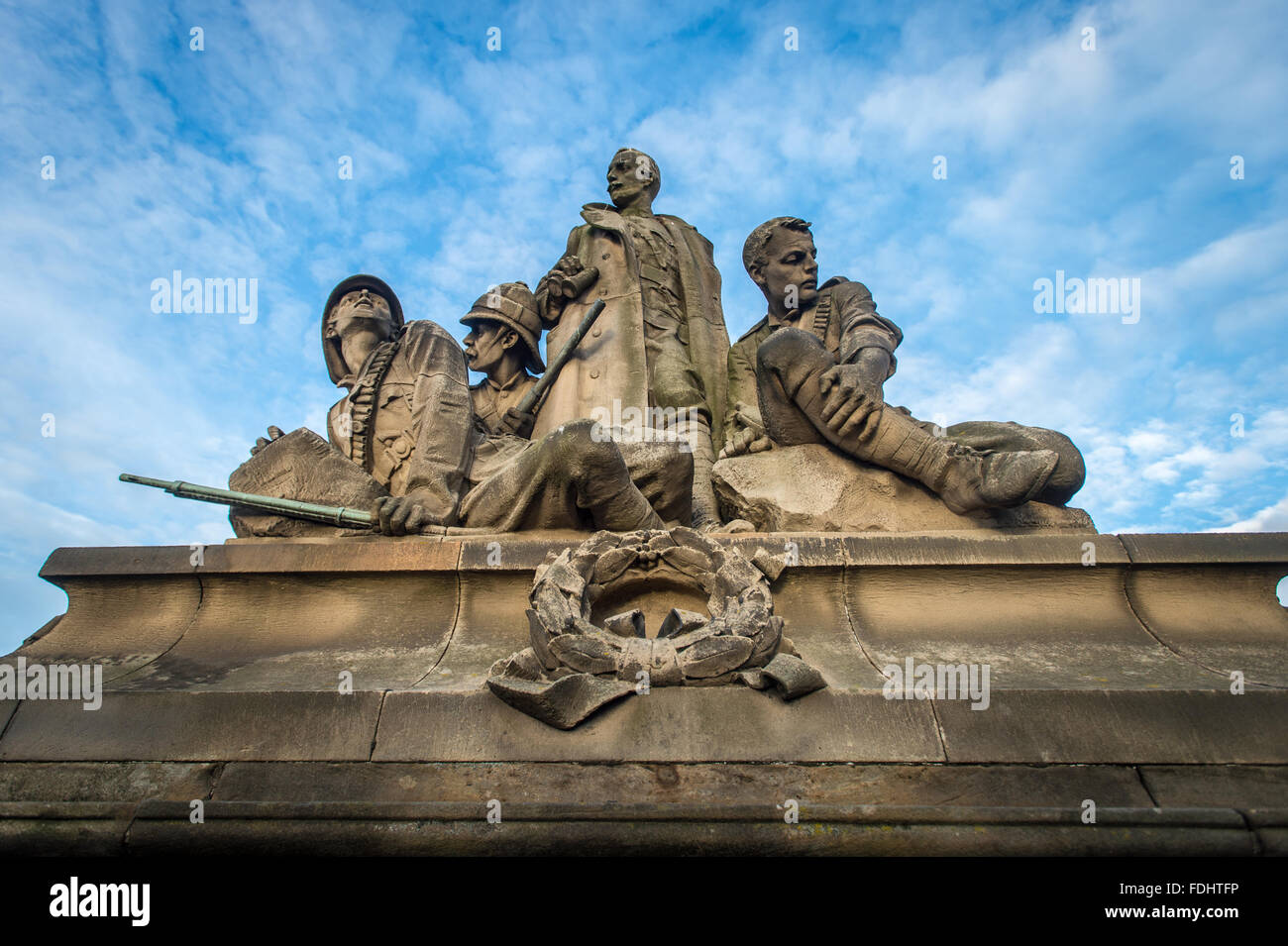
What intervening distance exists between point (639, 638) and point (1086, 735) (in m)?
1.80

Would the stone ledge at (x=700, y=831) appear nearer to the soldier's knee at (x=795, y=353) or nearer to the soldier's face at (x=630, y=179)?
the soldier's knee at (x=795, y=353)

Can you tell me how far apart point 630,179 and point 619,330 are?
2.34 meters

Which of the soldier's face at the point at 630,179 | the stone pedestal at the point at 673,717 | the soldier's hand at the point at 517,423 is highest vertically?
the soldier's face at the point at 630,179

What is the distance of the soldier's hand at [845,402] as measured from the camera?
190 inches

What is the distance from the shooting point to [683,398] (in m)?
6.56

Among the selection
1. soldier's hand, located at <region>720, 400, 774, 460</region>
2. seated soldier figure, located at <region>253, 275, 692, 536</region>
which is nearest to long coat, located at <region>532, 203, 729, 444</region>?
seated soldier figure, located at <region>253, 275, 692, 536</region>

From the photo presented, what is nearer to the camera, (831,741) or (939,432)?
(831,741)

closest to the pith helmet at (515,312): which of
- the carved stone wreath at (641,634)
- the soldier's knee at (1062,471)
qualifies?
the carved stone wreath at (641,634)

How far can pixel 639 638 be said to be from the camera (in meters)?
3.45

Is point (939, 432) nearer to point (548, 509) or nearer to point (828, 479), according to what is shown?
point (828, 479)

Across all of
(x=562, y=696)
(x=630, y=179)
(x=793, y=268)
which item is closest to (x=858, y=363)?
(x=793, y=268)

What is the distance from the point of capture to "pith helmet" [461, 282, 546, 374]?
261 inches

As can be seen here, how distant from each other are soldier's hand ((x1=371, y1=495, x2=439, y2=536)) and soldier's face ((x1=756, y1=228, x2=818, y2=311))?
11.7 feet

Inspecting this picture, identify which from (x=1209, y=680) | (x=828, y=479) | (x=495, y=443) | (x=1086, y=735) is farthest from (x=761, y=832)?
(x=495, y=443)
